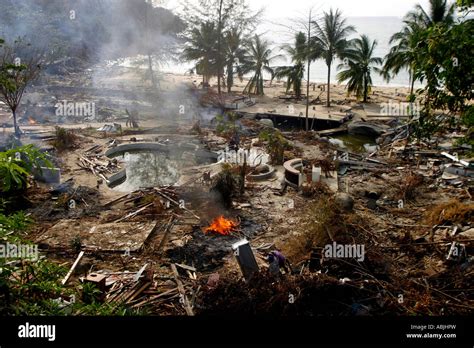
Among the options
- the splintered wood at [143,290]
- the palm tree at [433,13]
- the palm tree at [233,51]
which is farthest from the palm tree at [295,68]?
the splintered wood at [143,290]

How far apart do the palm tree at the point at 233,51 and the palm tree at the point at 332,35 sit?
7551mm

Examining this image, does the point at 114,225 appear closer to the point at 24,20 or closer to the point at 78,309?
the point at 78,309

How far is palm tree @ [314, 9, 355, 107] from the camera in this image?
30.4 metres

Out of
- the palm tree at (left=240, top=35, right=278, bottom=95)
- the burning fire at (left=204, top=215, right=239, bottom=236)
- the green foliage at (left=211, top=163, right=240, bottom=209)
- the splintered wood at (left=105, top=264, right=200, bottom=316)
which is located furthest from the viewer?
the palm tree at (left=240, top=35, right=278, bottom=95)

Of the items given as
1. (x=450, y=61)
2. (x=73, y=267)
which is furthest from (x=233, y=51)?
(x=450, y=61)

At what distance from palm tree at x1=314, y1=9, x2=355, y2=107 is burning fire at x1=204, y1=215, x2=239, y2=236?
2410 centimetres

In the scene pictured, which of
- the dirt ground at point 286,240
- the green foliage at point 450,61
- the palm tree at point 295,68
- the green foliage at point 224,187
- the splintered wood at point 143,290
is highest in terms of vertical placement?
the palm tree at point 295,68

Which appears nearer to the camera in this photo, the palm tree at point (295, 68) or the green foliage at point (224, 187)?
the green foliage at point (224, 187)

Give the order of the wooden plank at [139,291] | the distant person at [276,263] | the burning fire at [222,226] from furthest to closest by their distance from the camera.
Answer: the burning fire at [222,226] < the distant person at [276,263] < the wooden plank at [139,291]

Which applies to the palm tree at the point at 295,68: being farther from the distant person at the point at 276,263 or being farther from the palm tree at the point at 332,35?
the distant person at the point at 276,263

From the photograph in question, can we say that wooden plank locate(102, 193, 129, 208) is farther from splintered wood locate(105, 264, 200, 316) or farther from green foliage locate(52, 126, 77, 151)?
green foliage locate(52, 126, 77, 151)

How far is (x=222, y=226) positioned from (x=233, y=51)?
90.1ft

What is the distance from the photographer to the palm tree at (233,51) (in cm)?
3422

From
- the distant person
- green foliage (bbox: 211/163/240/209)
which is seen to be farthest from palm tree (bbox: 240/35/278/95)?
the distant person
